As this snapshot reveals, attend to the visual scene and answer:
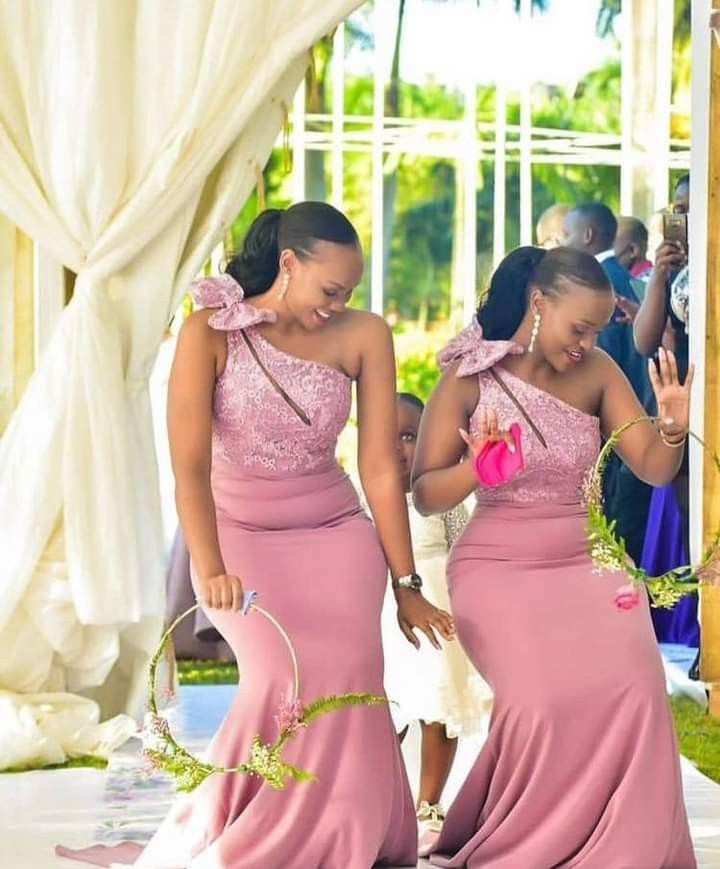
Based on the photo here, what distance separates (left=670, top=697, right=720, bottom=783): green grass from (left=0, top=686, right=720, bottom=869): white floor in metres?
0.08

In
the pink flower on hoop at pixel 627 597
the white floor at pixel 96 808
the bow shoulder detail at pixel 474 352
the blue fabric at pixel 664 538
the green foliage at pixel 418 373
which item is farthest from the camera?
the green foliage at pixel 418 373

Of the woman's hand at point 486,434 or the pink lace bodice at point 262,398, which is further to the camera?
the pink lace bodice at point 262,398

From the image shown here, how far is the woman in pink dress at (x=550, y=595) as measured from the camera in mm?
4012

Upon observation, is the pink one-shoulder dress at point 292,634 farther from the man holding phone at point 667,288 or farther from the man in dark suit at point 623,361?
the man in dark suit at point 623,361

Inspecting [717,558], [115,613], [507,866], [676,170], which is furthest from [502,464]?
[676,170]

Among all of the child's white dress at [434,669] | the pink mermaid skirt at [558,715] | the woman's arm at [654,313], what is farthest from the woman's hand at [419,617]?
the woman's arm at [654,313]

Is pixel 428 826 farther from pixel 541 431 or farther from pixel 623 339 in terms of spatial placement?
pixel 623 339

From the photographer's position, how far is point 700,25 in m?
6.10

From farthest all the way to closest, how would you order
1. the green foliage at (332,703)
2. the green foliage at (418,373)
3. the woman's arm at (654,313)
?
the green foliage at (418,373) < the woman's arm at (654,313) < the green foliage at (332,703)

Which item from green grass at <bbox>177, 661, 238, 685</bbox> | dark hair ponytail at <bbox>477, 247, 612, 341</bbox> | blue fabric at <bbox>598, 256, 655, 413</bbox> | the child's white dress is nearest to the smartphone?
blue fabric at <bbox>598, 256, 655, 413</bbox>

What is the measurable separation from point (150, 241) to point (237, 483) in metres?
1.61

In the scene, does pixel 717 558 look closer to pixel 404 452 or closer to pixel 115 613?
pixel 404 452

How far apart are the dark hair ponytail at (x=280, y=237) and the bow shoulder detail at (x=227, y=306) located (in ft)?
0.22

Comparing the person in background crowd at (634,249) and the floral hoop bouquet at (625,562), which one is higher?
the person in background crowd at (634,249)
